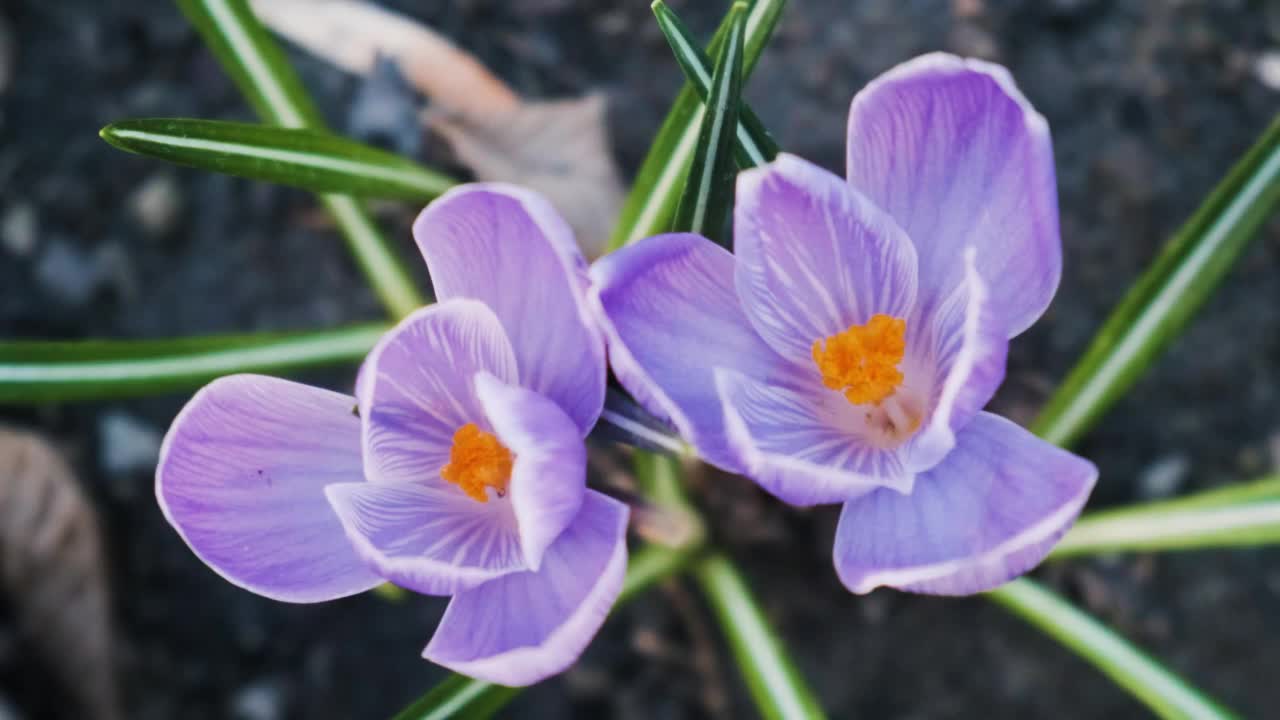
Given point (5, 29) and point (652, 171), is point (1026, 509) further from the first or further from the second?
point (5, 29)

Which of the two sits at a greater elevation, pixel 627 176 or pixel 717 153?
pixel 717 153

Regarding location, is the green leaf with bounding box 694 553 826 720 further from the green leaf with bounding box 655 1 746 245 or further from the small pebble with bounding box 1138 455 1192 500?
the small pebble with bounding box 1138 455 1192 500

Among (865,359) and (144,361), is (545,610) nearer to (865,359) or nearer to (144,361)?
(865,359)

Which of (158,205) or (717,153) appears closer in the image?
(717,153)

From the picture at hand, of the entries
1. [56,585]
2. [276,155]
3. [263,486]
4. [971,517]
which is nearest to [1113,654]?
[971,517]

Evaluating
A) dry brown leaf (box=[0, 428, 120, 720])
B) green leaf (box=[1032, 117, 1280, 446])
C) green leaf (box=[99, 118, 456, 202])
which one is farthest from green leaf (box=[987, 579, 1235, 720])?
dry brown leaf (box=[0, 428, 120, 720])

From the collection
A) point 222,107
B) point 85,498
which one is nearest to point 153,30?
point 222,107

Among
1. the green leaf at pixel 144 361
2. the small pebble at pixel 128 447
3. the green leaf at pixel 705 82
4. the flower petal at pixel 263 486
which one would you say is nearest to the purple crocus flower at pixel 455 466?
the flower petal at pixel 263 486
